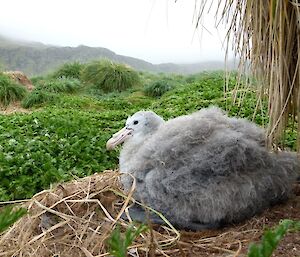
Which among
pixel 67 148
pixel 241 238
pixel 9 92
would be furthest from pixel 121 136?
pixel 9 92

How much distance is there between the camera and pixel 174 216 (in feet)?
6.21

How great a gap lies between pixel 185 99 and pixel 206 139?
3.62 metres

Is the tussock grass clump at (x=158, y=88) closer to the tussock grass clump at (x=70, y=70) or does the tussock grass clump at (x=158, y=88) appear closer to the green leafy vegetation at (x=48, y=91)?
the green leafy vegetation at (x=48, y=91)

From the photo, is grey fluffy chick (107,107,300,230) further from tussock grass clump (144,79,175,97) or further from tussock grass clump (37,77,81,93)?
tussock grass clump (144,79,175,97)

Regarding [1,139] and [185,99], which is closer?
[1,139]

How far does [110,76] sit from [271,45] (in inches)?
347

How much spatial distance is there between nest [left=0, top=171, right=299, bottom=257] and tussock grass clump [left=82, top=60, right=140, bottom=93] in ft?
27.0

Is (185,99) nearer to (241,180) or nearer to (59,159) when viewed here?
(59,159)

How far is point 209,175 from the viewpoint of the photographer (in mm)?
1880

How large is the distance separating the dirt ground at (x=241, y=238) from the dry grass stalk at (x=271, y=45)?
269 mm

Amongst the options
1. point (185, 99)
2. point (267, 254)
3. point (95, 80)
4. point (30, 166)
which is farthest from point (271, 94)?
point (95, 80)

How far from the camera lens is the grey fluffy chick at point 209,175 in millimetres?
1856

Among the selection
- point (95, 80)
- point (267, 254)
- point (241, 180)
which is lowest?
point (95, 80)

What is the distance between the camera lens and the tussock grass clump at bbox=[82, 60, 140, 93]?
10.3 m
